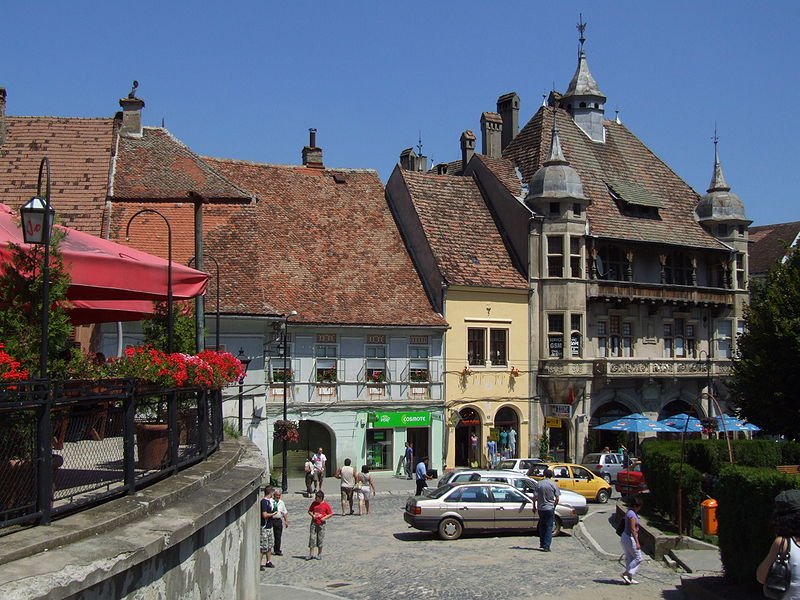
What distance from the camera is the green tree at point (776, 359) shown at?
109 feet

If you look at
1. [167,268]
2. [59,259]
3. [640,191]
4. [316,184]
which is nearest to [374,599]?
[167,268]

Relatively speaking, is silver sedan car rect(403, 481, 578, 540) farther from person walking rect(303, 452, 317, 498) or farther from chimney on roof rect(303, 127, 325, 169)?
chimney on roof rect(303, 127, 325, 169)

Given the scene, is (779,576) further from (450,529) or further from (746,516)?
(450,529)

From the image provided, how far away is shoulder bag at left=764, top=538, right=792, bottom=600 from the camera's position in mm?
8336

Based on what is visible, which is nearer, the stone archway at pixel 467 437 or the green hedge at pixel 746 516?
the green hedge at pixel 746 516

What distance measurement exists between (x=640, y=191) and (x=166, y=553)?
4560cm

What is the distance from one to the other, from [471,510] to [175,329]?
27.6 ft

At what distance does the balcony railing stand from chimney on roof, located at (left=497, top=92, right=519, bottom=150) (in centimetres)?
1070

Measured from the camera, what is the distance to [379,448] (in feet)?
133

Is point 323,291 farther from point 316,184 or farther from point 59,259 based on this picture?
point 59,259

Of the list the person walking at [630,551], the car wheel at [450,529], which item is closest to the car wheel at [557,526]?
the car wheel at [450,529]

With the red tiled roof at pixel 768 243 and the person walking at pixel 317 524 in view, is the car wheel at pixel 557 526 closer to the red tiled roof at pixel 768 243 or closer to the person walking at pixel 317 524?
the person walking at pixel 317 524

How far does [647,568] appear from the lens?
68.3 ft

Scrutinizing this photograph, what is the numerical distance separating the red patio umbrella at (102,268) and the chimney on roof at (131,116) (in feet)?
103
